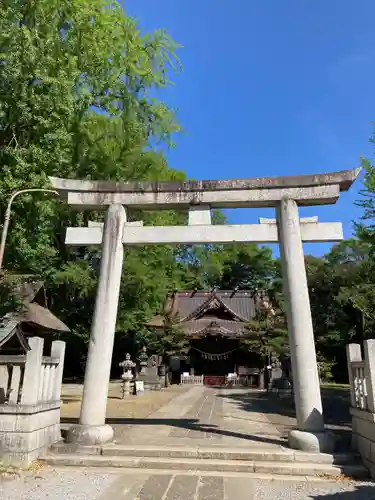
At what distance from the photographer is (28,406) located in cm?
646

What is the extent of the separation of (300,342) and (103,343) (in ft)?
12.0

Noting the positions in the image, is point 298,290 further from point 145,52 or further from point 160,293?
point 160,293

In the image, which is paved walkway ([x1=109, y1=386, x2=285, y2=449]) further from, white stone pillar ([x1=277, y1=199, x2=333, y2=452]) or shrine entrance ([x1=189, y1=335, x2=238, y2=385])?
shrine entrance ([x1=189, y1=335, x2=238, y2=385])

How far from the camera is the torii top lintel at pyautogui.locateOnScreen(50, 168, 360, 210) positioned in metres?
8.09

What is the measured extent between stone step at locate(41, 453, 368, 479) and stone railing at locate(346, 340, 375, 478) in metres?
0.34

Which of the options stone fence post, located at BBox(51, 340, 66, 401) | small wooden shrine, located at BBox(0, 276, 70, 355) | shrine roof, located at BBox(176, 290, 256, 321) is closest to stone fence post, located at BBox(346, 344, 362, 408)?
stone fence post, located at BBox(51, 340, 66, 401)

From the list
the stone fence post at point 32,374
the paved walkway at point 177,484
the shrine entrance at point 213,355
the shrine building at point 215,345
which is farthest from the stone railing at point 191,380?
the stone fence post at point 32,374

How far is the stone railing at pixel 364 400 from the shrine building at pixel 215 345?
2032cm

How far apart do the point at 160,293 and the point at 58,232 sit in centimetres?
625

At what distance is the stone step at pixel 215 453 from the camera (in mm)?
6488

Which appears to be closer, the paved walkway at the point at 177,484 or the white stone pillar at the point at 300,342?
the paved walkway at the point at 177,484

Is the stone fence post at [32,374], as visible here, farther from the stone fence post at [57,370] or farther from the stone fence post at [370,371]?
the stone fence post at [370,371]

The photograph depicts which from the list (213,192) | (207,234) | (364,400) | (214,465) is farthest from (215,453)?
(213,192)

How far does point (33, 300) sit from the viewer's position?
15.8m
